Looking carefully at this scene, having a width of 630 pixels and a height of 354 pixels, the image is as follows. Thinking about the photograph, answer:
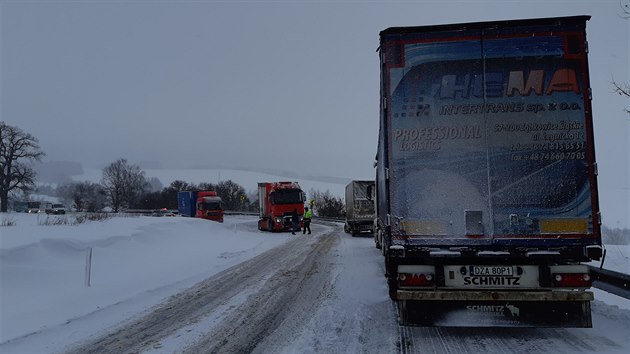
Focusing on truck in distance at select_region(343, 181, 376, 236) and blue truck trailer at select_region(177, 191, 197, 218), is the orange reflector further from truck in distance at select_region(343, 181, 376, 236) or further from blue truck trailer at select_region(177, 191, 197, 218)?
blue truck trailer at select_region(177, 191, 197, 218)

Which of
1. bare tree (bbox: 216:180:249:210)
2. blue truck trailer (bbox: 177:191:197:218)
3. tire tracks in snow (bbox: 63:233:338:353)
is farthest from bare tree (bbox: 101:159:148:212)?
tire tracks in snow (bbox: 63:233:338:353)

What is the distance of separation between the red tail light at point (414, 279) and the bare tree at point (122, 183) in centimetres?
10510

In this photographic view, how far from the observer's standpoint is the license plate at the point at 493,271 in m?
5.29

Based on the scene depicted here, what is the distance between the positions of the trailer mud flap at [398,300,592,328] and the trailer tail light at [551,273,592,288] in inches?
8.8

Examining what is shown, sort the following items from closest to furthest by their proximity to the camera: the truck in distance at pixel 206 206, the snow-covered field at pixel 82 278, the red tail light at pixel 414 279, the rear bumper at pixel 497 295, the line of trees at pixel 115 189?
the rear bumper at pixel 497 295, the red tail light at pixel 414 279, the snow-covered field at pixel 82 278, the truck in distance at pixel 206 206, the line of trees at pixel 115 189

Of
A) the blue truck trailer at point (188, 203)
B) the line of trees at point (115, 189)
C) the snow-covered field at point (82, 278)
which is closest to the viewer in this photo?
the snow-covered field at point (82, 278)

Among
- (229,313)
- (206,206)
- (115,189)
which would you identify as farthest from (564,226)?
(115,189)

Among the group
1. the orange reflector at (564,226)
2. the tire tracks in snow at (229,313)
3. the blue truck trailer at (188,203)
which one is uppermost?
the blue truck trailer at (188,203)

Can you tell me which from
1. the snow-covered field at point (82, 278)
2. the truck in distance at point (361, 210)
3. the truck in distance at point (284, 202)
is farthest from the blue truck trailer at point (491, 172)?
the truck in distance at point (284, 202)

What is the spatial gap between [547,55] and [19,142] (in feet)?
277

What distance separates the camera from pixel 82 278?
9.28 m

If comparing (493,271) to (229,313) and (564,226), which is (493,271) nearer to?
(564,226)

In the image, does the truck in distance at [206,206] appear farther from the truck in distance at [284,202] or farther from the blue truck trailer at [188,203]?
the truck in distance at [284,202]

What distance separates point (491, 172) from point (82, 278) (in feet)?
28.8
